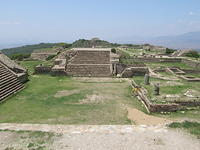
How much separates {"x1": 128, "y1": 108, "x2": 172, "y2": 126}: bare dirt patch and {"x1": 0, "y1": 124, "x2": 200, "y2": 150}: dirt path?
956 mm

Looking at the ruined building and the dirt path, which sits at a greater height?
the ruined building

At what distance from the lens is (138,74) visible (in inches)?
878

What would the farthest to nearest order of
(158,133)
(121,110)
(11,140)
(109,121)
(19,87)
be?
(19,87)
(121,110)
(109,121)
(158,133)
(11,140)

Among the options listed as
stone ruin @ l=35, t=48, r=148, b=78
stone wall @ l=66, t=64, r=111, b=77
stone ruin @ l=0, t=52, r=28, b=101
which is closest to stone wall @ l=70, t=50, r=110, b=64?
stone ruin @ l=35, t=48, r=148, b=78

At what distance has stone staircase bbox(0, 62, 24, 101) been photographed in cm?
1418

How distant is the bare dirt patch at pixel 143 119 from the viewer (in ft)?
33.1

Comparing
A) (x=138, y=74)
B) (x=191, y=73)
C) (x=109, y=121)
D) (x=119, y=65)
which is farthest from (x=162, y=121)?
(x=191, y=73)

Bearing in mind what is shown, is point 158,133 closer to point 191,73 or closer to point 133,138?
point 133,138

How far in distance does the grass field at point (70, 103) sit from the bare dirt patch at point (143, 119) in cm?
37

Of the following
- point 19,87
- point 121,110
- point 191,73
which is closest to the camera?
point 121,110

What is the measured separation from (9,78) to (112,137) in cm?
1131

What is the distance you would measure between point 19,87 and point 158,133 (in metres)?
11.3

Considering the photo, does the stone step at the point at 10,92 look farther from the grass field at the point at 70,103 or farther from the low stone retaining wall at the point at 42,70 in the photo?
the low stone retaining wall at the point at 42,70

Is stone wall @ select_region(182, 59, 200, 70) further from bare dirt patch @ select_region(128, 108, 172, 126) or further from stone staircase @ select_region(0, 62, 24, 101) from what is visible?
stone staircase @ select_region(0, 62, 24, 101)
